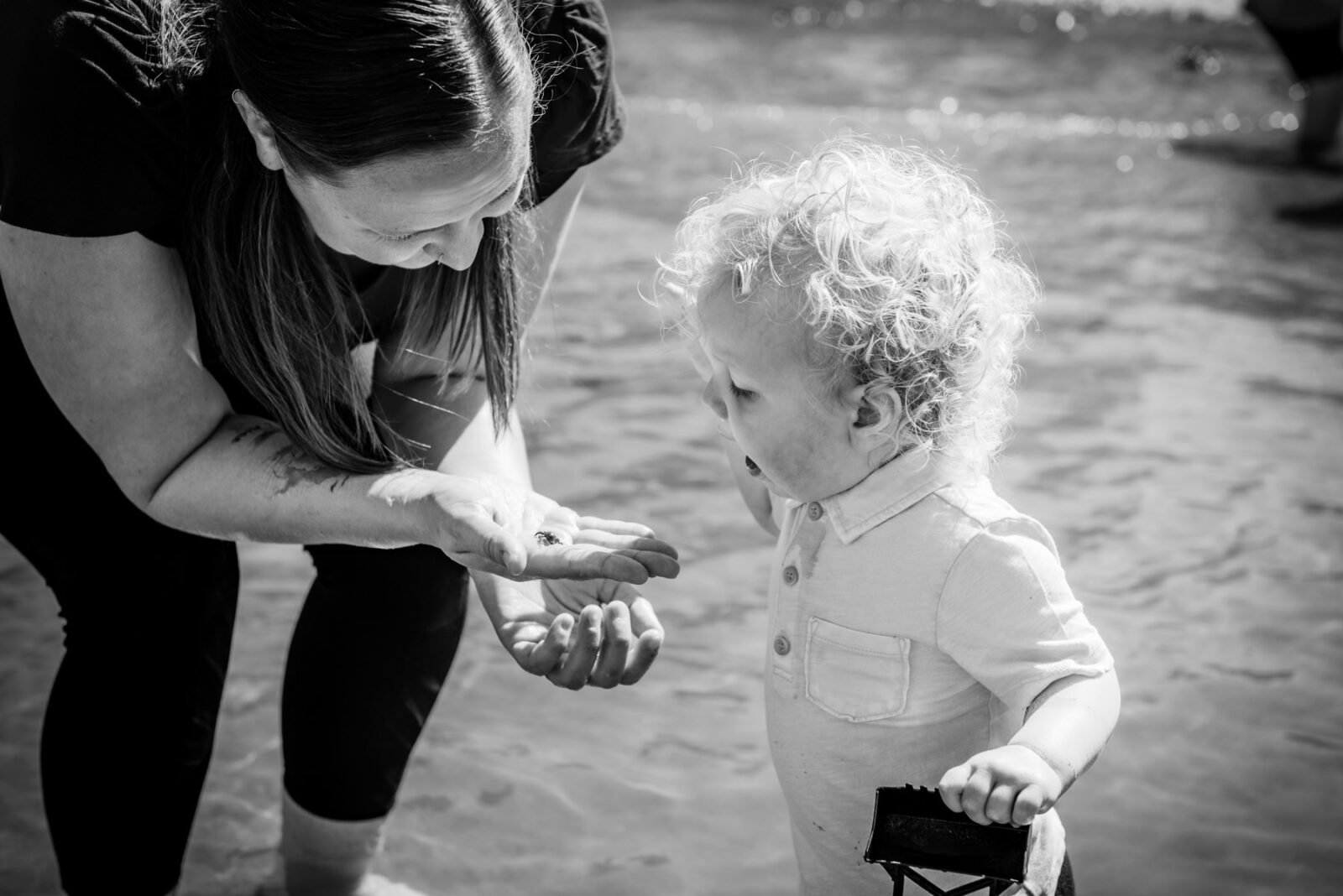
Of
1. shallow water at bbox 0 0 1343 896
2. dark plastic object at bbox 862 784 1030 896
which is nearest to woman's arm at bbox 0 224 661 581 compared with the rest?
dark plastic object at bbox 862 784 1030 896

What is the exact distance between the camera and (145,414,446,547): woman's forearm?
185 cm

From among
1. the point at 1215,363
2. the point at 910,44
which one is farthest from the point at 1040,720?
the point at 910,44

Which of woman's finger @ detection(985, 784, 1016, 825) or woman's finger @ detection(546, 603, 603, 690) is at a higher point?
woman's finger @ detection(985, 784, 1016, 825)

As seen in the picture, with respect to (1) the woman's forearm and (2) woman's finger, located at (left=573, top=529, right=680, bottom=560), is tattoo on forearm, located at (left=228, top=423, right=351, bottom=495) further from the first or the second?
(2) woman's finger, located at (left=573, top=529, right=680, bottom=560)

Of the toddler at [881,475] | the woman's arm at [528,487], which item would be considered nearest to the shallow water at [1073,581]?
the woman's arm at [528,487]

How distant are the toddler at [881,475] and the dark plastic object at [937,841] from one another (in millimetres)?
214

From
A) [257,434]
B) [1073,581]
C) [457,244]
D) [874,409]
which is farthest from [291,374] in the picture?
[1073,581]

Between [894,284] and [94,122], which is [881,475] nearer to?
[894,284]

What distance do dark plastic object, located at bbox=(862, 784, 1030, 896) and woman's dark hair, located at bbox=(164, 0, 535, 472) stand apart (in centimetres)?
82

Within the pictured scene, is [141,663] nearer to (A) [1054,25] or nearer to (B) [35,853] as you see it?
(B) [35,853]

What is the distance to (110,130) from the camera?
167 centimetres

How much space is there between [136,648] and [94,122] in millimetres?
648

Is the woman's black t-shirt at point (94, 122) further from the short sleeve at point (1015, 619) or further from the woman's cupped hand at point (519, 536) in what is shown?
the short sleeve at point (1015, 619)

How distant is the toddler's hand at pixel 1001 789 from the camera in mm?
1446
